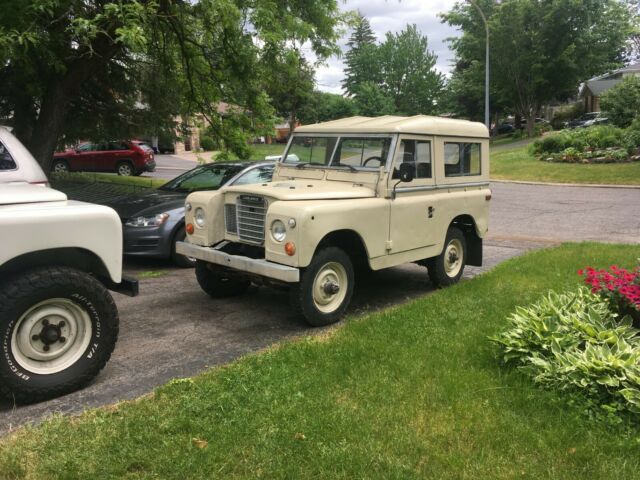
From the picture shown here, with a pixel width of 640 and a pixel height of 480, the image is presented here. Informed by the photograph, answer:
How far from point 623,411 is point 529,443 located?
675mm

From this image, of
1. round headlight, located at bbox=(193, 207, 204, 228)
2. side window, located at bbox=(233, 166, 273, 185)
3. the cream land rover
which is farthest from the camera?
side window, located at bbox=(233, 166, 273, 185)

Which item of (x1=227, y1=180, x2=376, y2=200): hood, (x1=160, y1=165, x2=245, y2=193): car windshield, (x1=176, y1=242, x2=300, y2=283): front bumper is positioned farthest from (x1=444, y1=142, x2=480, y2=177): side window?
(x1=160, y1=165, x2=245, y2=193): car windshield

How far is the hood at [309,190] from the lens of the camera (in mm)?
5219

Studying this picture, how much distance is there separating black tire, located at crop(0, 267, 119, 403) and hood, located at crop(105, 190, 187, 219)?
374 cm

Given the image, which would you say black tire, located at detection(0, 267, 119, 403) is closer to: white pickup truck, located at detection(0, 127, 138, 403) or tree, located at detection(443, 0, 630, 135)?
white pickup truck, located at detection(0, 127, 138, 403)

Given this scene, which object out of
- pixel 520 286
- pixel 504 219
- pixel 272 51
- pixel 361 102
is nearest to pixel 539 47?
pixel 361 102

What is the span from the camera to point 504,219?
12.6 meters

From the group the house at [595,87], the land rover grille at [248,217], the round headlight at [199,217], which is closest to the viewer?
the land rover grille at [248,217]

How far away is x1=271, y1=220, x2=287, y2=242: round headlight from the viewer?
495cm

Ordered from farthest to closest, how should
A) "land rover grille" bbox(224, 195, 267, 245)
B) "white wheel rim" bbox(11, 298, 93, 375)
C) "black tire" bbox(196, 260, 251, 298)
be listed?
"black tire" bbox(196, 260, 251, 298), "land rover grille" bbox(224, 195, 267, 245), "white wheel rim" bbox(11, 298, 93, 375)

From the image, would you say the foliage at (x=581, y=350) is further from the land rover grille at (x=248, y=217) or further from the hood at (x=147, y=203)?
the hood at (x=147, y=203)

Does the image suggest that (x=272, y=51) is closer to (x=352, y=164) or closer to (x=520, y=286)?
(x=352, y=164)

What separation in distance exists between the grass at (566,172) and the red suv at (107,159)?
48.1 feet

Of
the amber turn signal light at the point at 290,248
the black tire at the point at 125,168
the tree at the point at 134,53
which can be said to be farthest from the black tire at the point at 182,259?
the black tire at the point at 125,168
